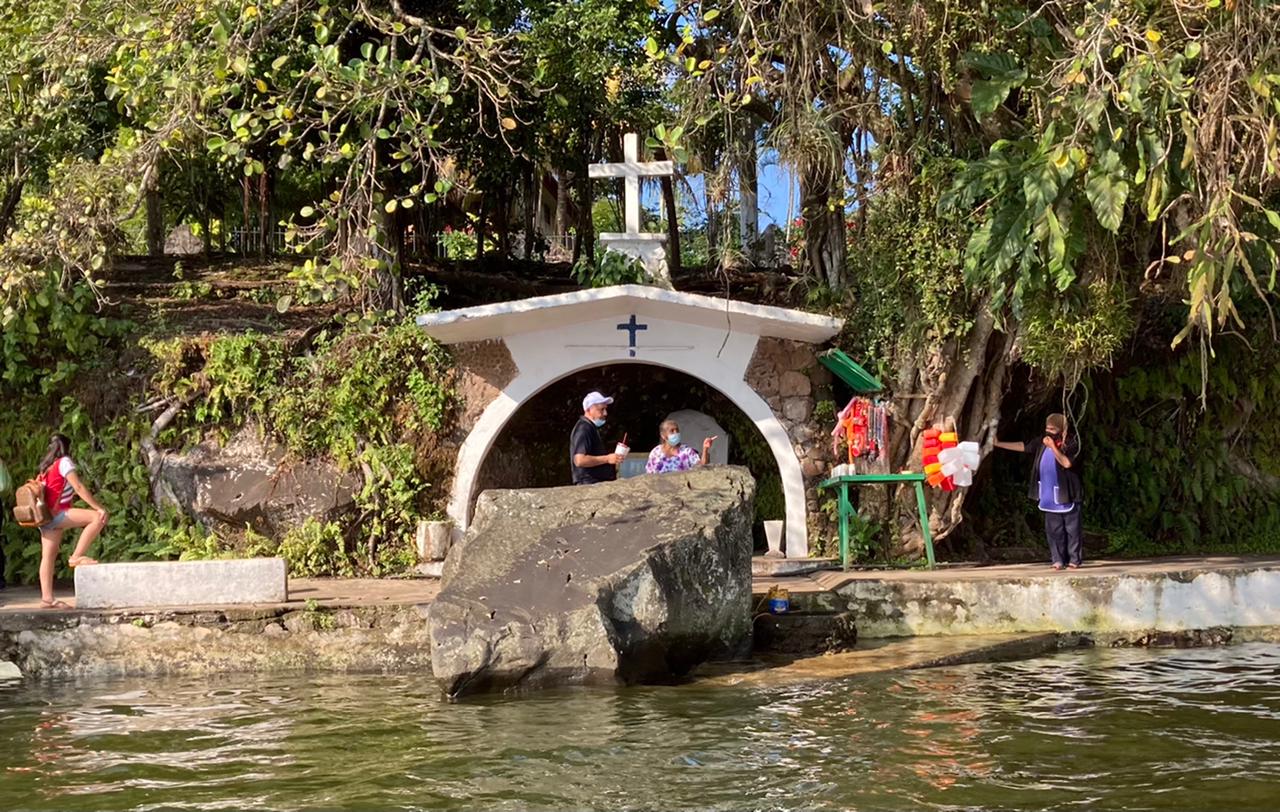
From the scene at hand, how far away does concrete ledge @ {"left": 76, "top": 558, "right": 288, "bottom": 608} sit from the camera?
11742mm

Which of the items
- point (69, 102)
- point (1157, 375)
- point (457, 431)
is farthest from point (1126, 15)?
point (69, 102)

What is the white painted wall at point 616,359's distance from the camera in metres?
14.6

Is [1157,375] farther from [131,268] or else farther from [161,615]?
[131,268]

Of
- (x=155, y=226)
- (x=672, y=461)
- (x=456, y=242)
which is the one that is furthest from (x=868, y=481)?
(x=155, y=226)

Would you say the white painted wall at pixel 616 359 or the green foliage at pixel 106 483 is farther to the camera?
the green foliage at pixel 106 483

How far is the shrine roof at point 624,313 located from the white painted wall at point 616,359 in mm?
94

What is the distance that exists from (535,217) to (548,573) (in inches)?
491

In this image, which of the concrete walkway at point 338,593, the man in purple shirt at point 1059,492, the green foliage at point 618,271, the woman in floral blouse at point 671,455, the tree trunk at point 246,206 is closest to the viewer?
the concrete walkway at point 338,593

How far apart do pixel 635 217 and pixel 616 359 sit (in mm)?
1640

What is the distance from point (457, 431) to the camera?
49.2ft

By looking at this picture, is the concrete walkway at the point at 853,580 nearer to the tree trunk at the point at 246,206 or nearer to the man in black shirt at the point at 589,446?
the man in black shirt at the point at 589,446

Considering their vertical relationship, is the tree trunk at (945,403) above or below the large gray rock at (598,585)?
above

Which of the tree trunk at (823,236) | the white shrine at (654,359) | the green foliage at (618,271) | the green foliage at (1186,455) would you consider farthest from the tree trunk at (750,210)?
the green foliage at (1186,455)

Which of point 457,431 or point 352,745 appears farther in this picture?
point 457,431
